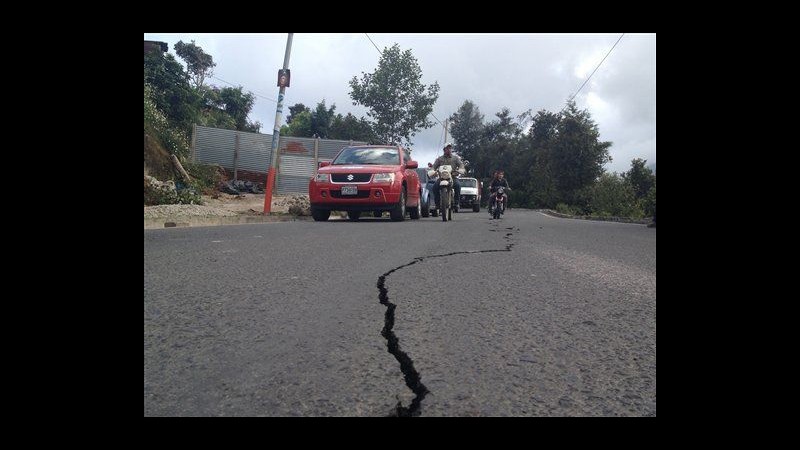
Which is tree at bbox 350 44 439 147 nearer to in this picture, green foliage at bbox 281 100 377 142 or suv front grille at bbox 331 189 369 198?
green foliage at bbox 281 100 377 142

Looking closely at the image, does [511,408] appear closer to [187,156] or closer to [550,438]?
[550,438]

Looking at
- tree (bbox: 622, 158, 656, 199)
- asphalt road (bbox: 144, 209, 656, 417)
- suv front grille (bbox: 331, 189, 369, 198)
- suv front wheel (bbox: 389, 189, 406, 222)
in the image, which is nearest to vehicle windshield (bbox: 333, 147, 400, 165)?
suv front wheel (bbox: 389, 189, 406, 222)

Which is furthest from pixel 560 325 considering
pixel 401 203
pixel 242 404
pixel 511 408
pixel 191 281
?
pixel 401 203

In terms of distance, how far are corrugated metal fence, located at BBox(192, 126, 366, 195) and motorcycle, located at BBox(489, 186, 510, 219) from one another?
7.59 m

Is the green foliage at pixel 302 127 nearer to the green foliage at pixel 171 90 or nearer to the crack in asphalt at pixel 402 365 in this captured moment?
the green foliage at pixel 171 90

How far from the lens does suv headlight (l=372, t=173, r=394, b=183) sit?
1032 cm

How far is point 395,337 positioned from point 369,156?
953cm

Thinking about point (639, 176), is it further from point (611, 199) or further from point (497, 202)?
point (497, 202)

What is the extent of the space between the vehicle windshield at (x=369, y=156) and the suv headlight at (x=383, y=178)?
89cm

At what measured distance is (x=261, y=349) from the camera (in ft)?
6.37

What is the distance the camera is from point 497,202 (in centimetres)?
1370

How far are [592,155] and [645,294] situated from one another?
3905 cm

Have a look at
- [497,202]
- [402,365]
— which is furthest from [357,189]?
[402,365]
